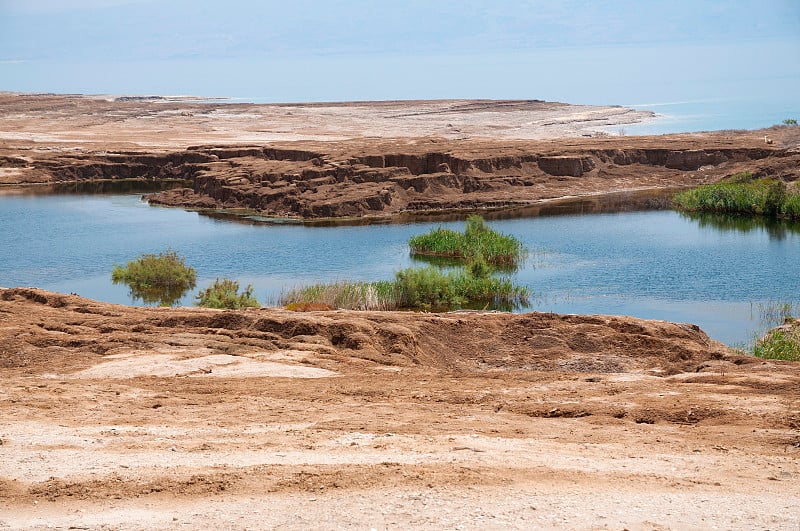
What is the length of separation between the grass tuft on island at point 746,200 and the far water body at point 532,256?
4.44 ft

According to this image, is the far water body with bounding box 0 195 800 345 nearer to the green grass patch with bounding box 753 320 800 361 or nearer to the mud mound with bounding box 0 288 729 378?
the green grass patch with bounding box 753 320 800 361

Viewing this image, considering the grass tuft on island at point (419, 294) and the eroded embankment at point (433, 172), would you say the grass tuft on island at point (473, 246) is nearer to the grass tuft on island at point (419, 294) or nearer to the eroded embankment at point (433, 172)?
the grass tuft on island at point (419, 294)

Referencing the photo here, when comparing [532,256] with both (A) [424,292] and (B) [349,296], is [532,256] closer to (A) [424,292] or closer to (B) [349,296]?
(A) [424,292]

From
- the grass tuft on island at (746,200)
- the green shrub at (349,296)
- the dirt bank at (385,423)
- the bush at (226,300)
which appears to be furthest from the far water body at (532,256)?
the dirt bank at (385,423)

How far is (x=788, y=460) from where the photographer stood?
360 inches

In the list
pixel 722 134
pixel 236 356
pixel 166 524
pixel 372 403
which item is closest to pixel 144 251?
pixel 236 356

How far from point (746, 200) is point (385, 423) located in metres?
32.1

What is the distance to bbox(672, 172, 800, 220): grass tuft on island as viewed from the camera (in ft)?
125

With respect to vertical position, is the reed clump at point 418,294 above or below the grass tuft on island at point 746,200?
below

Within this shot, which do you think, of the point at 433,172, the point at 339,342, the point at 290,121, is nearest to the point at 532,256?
the point at 339,342

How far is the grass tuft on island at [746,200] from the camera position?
38.2m

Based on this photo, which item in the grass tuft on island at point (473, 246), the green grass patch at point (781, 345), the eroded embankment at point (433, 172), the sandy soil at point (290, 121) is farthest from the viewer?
the sandy soil at point (290, 121)

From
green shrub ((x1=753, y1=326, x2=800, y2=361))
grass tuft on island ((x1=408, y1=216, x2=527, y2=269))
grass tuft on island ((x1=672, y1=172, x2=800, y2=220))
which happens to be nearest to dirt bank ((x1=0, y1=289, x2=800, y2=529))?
green shrub ((x1=753, y1=326, x2=800, y2=361))

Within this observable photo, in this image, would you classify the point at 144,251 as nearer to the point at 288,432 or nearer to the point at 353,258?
the point at 353,258
